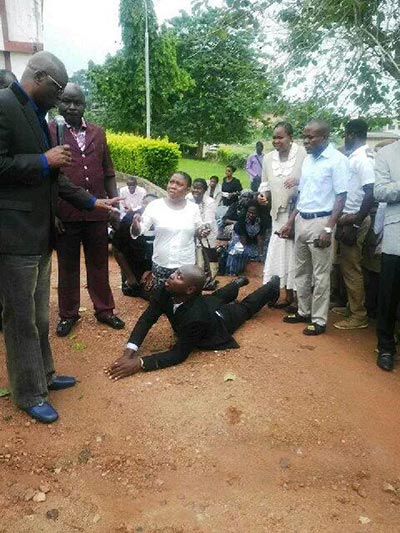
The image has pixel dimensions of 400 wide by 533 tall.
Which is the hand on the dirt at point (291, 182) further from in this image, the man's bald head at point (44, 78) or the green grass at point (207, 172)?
the green grass at point (207, 172)

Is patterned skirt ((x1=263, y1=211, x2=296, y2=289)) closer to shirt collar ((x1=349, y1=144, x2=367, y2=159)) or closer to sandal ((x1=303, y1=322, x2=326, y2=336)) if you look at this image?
sandal ((x1=303, y1=322, x2=326, y2=336))

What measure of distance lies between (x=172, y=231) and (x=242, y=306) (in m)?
1.03

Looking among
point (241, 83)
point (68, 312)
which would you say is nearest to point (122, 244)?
point (68, 312)

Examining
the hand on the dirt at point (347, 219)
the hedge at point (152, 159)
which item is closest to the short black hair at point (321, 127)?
the hand on the dirt at point (347, 219)

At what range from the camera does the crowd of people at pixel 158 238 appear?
9.05 ft

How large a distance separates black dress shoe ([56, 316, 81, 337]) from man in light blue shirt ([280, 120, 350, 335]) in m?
2.22

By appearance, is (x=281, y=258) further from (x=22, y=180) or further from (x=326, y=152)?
(x=22, y=180)

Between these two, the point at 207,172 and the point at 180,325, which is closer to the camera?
the point at 180,325

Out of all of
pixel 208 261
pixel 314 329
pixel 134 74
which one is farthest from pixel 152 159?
pixel 134 74

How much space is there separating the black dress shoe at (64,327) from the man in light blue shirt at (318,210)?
2.22 meters

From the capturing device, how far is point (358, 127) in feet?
→ 14.7

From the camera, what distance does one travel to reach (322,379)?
362 cm

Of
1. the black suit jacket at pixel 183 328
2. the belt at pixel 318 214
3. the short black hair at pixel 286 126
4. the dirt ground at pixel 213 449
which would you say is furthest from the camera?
the short black hair at pixel 286 126

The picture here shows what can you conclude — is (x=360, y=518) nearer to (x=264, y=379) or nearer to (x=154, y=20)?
(x=264, y=379)
